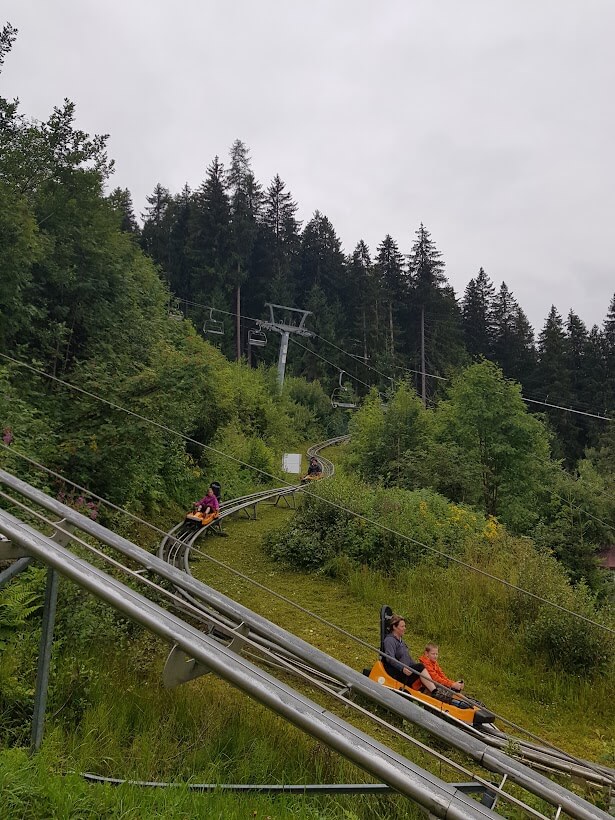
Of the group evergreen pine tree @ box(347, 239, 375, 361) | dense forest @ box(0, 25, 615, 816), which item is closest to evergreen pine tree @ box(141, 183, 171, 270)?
evergreen pine tree @ box(347, 239, 375, 361)

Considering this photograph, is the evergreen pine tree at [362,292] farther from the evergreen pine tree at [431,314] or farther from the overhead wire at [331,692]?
the overhead wire at [331,692]

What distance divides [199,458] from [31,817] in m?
16.3

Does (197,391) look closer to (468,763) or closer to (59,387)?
(59,387)

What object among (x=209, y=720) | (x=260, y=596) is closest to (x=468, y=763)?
(x=209, y=720)

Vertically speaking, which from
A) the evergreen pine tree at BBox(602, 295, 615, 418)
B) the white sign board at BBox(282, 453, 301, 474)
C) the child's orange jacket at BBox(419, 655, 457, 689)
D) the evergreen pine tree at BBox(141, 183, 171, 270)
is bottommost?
the white sign board at BBox(282, 453, 301, 474)

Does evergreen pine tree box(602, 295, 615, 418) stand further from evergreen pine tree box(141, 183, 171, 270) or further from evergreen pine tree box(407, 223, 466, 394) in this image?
evergreen pine tree box(141, 183, 171, 270)

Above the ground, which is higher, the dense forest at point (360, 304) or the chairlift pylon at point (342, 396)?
the dense forest at point (360, 304)

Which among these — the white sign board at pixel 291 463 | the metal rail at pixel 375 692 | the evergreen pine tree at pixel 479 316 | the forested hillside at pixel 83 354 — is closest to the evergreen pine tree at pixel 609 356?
the evergreen pine tree at pixel 479 316

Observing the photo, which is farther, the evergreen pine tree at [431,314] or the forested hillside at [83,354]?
the evergreen pine tree at [431,314]

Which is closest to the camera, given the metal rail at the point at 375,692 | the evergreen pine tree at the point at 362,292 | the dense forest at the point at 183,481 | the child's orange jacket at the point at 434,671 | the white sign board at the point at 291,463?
the metal rail at the point at 375,692

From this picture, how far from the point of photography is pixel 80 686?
4.94m

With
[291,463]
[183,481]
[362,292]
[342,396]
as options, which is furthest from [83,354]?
[362,292]

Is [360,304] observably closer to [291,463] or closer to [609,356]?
[609,356]

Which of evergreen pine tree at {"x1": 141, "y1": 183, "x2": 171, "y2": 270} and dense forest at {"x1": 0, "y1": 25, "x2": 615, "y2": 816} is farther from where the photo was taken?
evergreen pine tree at {"x1": 141, "y1": 183, "x2": 171, "y2": 270}
